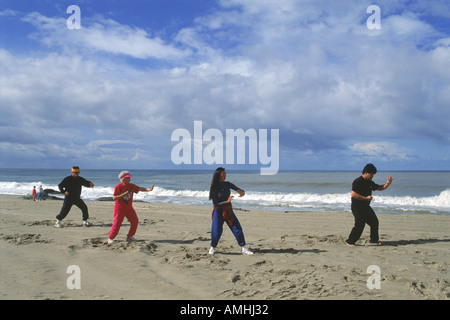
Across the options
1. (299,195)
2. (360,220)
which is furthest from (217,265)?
(299,195)

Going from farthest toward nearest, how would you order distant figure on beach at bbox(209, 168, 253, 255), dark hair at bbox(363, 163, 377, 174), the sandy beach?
dark hair at bbox(363, 163, 377, 174), distant figure on beach at bbox(209, 168, 253, 255), the sandy beach

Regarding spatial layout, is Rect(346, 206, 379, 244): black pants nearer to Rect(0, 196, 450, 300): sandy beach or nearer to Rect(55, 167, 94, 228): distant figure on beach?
Rect(0, 196, 450, 300): sandy beach

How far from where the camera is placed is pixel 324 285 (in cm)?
455

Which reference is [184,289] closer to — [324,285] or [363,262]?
[324,285]

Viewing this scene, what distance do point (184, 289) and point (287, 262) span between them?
216 cm

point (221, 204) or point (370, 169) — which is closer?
point (221, 204)

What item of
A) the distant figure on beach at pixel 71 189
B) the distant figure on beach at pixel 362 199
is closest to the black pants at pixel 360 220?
the distant figure on beach at pixel 362 199

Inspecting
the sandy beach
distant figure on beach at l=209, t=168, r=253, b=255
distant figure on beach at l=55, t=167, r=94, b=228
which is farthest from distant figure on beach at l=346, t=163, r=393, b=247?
distant figure on beach at l=55, t=167, r=94, b=228

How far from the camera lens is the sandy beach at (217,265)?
4301mm

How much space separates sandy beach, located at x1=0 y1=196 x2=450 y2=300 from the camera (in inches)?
169

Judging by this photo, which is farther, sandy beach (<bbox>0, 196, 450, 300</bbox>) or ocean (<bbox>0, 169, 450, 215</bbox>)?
ocean (<bbox>0, 169, 450, 215</bbox>)

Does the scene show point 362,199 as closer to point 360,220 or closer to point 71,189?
point 360,220

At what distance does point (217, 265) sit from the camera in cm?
555

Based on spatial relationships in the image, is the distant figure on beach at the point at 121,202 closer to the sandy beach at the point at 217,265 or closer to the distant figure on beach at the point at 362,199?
the sandy beach at the point at 217,265
